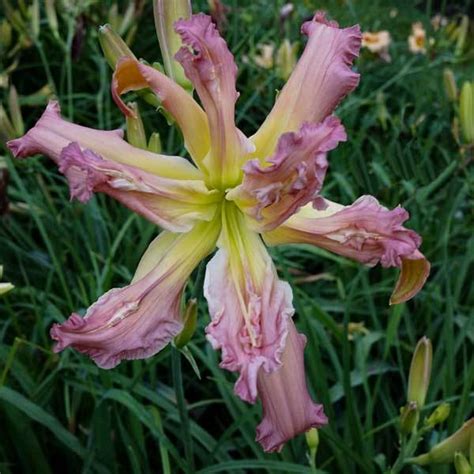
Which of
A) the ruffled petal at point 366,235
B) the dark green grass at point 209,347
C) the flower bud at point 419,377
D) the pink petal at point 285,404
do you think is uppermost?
the ruffled petal at point 366,235

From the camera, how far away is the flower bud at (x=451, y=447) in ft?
4.36

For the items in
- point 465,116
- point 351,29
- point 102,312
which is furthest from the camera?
point 465,116

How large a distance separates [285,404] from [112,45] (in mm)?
637

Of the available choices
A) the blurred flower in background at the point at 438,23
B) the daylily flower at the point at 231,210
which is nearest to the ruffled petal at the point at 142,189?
the daylily flower at the point at 231,210

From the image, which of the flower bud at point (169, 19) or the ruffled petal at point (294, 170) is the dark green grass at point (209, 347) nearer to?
the ruffled petal at point (294, 170)

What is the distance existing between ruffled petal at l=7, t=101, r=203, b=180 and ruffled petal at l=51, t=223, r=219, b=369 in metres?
0.10

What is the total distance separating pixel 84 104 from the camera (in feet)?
11.3

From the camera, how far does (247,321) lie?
3.47 feet

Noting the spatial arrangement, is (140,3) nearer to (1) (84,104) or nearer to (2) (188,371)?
(1) (84,104)

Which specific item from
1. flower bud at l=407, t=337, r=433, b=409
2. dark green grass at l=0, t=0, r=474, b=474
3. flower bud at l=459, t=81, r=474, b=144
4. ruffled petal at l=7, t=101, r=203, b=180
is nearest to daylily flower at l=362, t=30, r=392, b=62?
dark green grass at l=0, t=0, r=474, b=474

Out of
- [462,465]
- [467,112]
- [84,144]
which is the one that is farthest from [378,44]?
[84,144]

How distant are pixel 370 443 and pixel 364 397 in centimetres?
31

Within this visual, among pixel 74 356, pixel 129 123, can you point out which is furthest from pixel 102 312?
pixel 74 356

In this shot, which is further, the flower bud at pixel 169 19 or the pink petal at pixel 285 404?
the flower bud at pixel 169 19
